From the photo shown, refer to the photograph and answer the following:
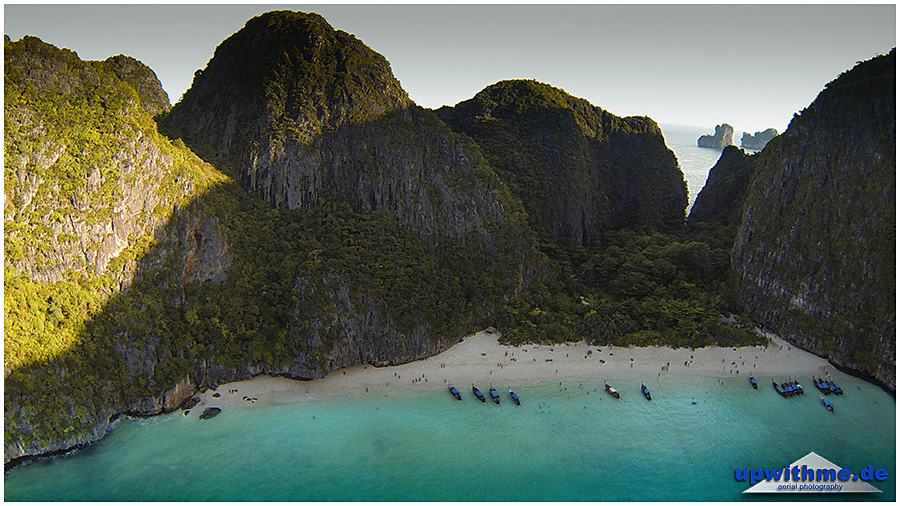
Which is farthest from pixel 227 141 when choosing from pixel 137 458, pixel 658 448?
pixel 658 448

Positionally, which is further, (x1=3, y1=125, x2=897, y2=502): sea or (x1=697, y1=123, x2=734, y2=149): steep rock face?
(x1=697, y1=123, x2=734, y2=149): steep rock face

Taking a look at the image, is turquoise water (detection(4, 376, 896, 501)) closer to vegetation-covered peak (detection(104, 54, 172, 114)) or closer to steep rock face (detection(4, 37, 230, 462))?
steep rock face (detection(4, 37, 230, 462))

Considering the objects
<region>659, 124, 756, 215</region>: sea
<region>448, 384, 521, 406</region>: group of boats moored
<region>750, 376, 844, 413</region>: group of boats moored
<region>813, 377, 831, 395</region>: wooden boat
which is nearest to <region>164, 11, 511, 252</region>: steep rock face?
<region>448, 384, 521, 406</region>: group of boats moored

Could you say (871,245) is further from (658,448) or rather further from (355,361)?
(355,361)

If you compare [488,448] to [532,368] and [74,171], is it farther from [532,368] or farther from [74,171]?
[74,171]

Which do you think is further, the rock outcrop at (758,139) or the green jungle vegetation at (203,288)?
the rock outcrop at (758,139)

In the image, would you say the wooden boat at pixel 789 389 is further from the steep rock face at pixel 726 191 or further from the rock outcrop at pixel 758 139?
the rock outcrop at pixel 758 139

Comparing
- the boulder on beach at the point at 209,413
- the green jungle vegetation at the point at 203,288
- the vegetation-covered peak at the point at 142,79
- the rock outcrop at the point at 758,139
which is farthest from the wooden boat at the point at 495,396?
the rock outcrop at the point at 758,139
